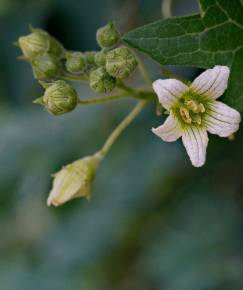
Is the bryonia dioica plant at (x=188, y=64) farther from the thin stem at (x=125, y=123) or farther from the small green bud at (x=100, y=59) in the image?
the thin stem at (x=125, y=123)

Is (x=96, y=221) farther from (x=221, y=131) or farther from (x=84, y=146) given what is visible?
(x=221, y=131)

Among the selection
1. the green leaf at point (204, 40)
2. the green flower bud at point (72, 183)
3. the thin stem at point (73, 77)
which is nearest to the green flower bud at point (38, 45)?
the thin stem at point (73, 77)

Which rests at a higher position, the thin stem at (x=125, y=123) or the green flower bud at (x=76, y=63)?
the green flower bud at (x=76, y=63)

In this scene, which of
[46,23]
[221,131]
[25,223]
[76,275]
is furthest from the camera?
[25,223]

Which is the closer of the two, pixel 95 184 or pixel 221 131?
pixel 221 131

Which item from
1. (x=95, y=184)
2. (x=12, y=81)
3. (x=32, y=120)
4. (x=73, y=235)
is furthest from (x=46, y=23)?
(x=73, y=235)

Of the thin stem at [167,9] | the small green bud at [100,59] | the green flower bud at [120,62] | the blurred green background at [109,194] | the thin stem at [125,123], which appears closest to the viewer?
the green flower bud at [120,62]
